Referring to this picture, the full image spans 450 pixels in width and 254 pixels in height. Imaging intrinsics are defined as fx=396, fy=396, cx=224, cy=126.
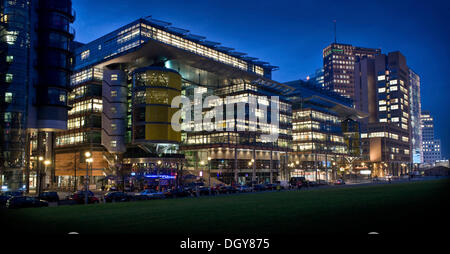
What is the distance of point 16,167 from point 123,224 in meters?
60.3

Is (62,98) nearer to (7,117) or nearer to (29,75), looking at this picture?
(29,75)

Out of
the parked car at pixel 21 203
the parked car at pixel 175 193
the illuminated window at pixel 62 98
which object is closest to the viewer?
the parked car at pixel 21 203

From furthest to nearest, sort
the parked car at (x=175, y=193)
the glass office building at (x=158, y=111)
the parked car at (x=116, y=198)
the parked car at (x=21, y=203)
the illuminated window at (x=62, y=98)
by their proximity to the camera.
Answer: the glass office building at (x=158, y=111) → the illuminated window at (x=62, y=98) → the parked car at (x=175, y=193) → the parked car at (x=116, y=198) → the parked car at (x=21, y=203)

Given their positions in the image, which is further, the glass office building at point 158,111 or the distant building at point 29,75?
the glass office building at point 158,111

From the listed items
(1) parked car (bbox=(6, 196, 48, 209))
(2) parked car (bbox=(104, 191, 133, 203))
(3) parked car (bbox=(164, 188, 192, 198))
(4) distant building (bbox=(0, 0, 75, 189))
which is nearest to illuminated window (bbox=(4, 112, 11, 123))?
(4) distant building (bbox=(0, 0, 75, 189))

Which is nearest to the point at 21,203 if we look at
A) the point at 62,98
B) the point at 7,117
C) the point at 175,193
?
the point at 175,193

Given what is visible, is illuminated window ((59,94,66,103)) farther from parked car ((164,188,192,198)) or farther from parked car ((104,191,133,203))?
parked car ((104,191,133,203))

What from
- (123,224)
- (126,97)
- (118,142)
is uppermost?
(126,97)

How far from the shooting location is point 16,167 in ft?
237

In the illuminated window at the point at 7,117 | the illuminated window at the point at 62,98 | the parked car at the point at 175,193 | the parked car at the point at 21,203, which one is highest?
the illuminated window at the point at 62,98

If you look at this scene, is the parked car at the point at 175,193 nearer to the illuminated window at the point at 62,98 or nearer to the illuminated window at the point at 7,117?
the illuminated window at the point at 7,117

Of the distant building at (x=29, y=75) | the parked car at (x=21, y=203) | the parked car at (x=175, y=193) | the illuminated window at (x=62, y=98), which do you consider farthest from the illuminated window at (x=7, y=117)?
the parked car at (x=21, y=203)

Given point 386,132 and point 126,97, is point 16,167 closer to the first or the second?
point 126,97
